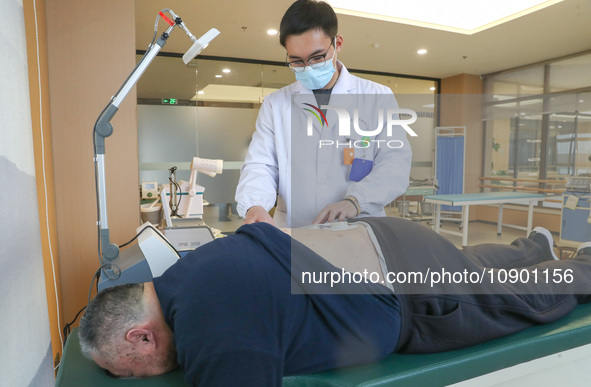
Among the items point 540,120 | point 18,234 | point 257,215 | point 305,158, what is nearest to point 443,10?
point 540,120

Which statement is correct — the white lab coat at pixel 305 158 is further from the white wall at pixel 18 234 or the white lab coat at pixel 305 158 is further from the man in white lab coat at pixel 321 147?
the white wall at pixel 18 234

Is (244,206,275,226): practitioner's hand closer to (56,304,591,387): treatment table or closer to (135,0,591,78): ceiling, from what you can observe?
(56,304,591,387): treatment table

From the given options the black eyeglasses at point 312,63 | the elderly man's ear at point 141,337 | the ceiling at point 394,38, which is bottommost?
the elderly man's ear at point 141,337

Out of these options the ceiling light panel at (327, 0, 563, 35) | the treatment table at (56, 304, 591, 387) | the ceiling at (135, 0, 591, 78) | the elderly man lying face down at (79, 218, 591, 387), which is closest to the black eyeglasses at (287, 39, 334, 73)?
the elderly man lying face down at (79, 218, 591, 387)

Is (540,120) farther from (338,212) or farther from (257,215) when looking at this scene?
(257,215)

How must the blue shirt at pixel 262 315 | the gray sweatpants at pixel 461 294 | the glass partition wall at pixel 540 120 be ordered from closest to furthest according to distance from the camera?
the blue shirt at pixel 262 315
the gray sweatpants at pixel 461 294
the glass partition wall at pixel 540 120

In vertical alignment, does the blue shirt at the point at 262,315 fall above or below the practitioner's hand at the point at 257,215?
Result: below

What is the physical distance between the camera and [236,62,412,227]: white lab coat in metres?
1.50

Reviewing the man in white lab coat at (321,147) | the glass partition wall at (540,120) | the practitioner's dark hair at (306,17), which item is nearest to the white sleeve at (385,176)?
the man in white lab coat at (321,147)

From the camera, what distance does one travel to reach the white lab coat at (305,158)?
4.93ft

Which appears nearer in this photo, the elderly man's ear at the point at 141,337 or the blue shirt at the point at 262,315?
the blue shirt at the point at 262,315

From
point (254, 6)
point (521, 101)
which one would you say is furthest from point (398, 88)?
point (254, 6)

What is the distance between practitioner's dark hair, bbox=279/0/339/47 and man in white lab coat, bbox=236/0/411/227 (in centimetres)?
10

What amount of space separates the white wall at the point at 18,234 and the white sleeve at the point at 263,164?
28.4 inches
